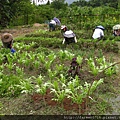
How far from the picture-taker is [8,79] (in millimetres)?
5586

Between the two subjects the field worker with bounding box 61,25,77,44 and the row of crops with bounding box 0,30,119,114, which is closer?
the row of crops with bounding box 0,30,119,114

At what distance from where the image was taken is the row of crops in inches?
184

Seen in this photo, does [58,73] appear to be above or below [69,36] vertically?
below

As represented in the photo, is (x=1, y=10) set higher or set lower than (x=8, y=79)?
higher

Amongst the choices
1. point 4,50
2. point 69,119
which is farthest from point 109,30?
point 69,119

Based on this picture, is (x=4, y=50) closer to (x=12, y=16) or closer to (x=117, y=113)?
(x=117, y=113)

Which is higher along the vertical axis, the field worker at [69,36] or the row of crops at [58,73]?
the field worker at [69,36]

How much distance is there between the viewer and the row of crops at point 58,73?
15.3 feet

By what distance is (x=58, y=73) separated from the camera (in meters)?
6.13

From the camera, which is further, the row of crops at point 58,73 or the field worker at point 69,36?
the field worker at point 69,36

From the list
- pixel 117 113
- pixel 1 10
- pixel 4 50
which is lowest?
pixel 117 113

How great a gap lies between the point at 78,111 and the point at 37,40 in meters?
6.71

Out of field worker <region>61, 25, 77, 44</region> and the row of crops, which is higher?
field worker <region>61, 25, 77, 44</region>

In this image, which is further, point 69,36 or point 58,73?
point 69,36
